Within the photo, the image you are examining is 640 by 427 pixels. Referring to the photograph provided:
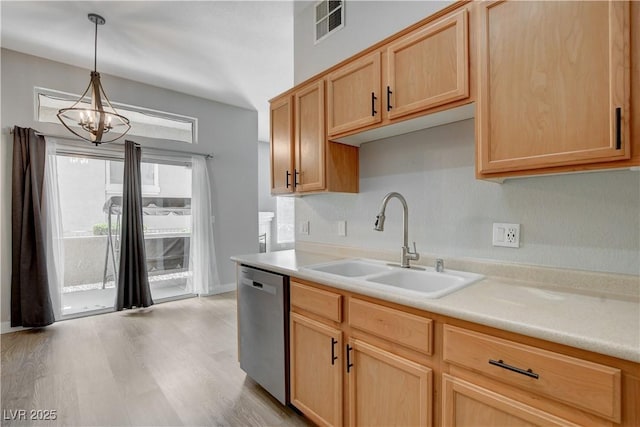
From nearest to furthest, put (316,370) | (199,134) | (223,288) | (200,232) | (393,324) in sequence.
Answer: (393,324), (316,370), (200,232), (199,134), (223,288)

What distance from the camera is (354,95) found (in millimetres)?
1811

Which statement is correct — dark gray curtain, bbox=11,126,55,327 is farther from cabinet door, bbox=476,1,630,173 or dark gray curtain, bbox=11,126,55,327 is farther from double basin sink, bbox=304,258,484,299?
cabinet door, bbox=476,1,630,173

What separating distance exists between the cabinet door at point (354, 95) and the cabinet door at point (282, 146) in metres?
0.43

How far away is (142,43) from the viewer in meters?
3.01

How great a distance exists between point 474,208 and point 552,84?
0.68m

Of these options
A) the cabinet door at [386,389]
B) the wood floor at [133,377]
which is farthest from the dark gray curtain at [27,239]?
the cabinet door at [386,389]

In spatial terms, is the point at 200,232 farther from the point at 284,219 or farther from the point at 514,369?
the point at 514,369

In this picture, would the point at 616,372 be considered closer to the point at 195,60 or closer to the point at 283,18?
the point at 283,18

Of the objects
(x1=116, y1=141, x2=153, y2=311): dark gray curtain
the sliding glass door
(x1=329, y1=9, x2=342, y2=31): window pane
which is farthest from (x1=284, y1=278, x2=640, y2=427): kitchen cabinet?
the sliding glass door

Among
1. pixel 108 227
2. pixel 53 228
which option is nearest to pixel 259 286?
pixel 53 228

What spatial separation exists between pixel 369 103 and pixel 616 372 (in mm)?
1475

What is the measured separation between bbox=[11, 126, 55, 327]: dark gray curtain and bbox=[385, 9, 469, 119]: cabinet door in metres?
3.66

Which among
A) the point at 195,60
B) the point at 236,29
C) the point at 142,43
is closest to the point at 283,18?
the point at 236,29

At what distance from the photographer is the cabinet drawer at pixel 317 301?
149cm
